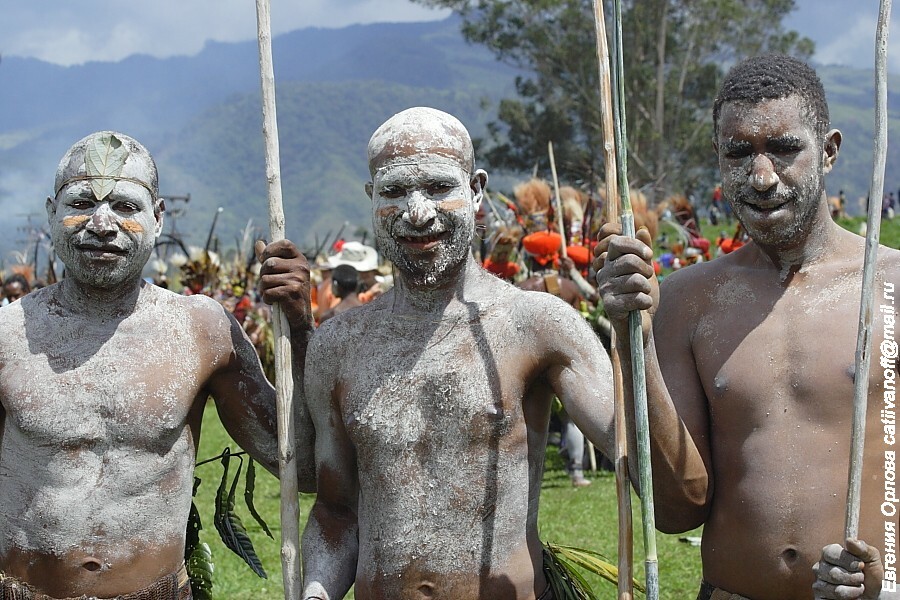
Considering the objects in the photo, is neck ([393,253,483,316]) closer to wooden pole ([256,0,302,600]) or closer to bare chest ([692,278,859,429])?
wooden pole ([256,0,302,600])

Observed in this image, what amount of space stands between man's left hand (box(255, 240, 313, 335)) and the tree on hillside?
27.8 metres

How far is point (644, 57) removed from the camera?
33688 mm

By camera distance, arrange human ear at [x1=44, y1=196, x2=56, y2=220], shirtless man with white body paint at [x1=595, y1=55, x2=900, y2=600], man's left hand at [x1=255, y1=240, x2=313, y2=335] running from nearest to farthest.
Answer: shirtless man with white body paint at [x1=595, y1=55, x2=900, y2=600] → man's left hand at [x1=255, y1=240, x2=313, y2=335] → human ear at [x1=44, y1=196, x2=56, y2=220]

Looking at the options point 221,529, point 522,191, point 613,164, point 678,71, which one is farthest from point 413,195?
point 678,71

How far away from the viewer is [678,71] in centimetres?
3400

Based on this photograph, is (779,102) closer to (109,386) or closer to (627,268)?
(627,268)

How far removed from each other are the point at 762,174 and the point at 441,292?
950 mm

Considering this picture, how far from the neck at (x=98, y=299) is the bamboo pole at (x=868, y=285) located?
2.25 m

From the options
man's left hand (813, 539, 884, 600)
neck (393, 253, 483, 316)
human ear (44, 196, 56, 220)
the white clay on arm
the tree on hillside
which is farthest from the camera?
the tree on hillside

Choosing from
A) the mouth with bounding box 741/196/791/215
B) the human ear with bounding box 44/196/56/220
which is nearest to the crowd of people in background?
the human ear with bounding box 44/196/56/220

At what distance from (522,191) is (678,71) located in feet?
75.8

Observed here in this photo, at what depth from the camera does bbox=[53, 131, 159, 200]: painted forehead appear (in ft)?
12.1

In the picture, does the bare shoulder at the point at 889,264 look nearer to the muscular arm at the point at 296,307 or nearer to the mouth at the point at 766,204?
the mouth at the point at 766,204

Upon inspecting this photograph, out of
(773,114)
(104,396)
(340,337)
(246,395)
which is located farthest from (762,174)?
(104,396)
